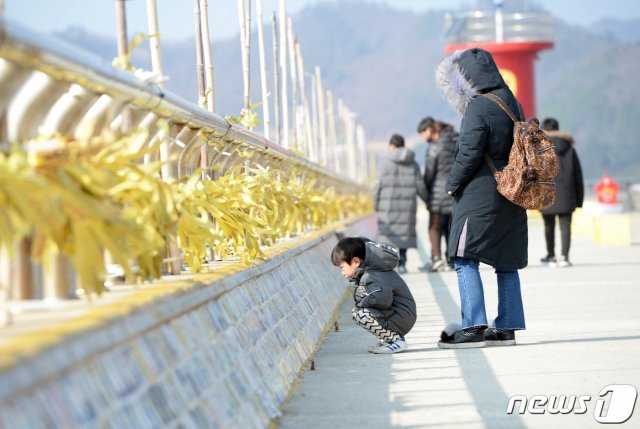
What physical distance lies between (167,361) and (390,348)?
13.3 feet

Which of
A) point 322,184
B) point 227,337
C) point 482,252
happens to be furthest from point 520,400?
point 322,184

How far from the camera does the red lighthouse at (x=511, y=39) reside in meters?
55.2

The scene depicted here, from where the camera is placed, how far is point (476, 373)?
6840mm

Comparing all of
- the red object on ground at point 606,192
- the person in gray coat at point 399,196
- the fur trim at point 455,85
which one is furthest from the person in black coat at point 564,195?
the red object on ground at point 606,192

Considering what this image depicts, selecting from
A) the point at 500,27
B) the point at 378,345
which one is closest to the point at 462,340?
the point at 378,345

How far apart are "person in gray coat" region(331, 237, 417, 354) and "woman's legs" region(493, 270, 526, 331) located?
0.59 metres

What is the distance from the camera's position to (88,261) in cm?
368

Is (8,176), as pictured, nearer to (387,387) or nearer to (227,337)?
(227,337)

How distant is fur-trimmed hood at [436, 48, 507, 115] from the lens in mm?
8484

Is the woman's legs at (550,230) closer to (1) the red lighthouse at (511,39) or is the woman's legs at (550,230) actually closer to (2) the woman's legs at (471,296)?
(2) the woman's legs at (471,296)

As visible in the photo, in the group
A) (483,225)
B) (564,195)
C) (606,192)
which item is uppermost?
(483,225)

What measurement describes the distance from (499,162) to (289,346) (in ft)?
8.22

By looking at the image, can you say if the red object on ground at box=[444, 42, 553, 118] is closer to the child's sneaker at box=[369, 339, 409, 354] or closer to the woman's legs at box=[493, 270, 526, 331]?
the woman's legs at box=[493, 270, 526, 331]

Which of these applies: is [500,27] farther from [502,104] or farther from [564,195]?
[502,104]
